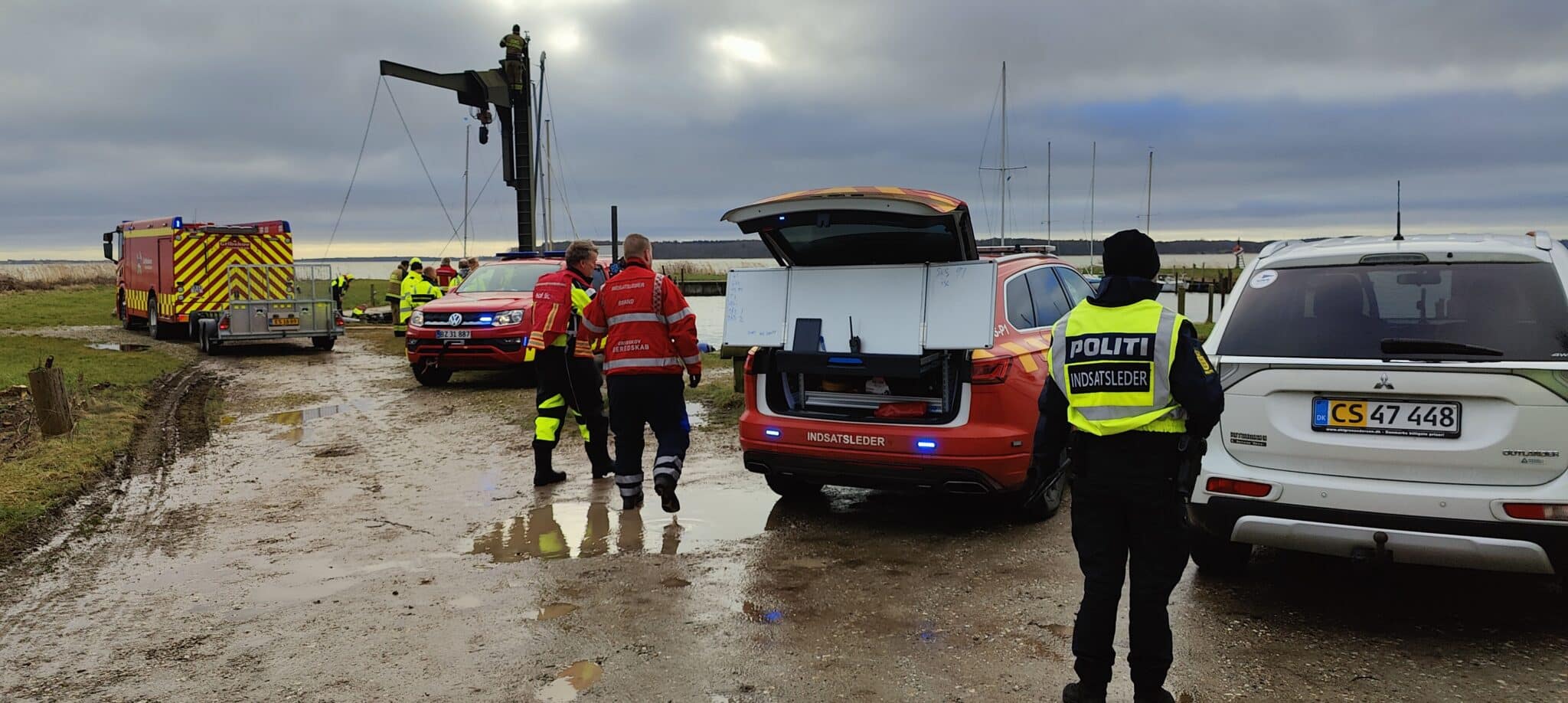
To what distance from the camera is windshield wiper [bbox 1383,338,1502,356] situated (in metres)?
4.25

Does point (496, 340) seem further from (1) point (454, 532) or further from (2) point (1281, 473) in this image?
(2) point (1281, 473)

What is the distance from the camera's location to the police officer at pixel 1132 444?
3.71m

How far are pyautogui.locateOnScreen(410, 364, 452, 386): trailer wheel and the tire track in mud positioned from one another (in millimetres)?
3446

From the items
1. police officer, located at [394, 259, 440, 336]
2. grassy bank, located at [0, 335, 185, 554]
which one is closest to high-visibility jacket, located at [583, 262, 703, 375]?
grassy bank, located at [0, 335, 185, 554]

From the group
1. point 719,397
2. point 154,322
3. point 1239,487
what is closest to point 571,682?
point 1239,487

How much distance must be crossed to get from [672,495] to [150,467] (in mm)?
4991

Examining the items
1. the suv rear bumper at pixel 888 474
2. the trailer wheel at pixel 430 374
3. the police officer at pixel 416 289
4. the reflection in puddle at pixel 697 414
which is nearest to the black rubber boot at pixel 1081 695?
the suv rear bumper at pixel 888 474

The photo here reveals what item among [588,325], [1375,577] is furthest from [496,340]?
[1375,577]

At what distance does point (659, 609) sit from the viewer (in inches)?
197

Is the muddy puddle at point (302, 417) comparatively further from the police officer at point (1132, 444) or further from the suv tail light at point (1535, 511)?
the suv tail light at point (1535, 511)

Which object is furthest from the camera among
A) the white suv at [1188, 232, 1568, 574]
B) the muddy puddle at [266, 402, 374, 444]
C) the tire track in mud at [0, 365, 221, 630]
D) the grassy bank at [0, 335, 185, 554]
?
the muddy puddle at [266, 402, 374, 444]

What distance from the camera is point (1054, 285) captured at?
7.45 meters

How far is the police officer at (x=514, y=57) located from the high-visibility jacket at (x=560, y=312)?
13744 mm

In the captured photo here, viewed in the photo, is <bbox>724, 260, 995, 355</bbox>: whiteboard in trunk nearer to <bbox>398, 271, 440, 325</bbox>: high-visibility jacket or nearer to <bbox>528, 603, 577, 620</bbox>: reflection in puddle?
<bbox>528, 603, 577, 620</bbox>: reflection in puddle
